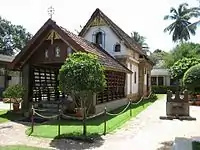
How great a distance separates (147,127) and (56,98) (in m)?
9.35

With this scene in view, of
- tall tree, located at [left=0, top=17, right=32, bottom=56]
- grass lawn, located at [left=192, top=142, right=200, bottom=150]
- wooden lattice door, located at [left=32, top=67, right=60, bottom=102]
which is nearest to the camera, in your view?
grass lawn, located at [left=192, top=142, right=200, bottom=150]

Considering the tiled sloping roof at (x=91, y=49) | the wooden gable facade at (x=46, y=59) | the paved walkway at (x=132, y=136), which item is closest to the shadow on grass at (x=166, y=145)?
the paved walkway at (x=132, y=136)

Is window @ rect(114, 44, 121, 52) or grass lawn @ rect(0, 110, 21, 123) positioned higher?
window @ rect(114, 44, 121, 52)

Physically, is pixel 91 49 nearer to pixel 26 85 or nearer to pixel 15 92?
pixel 26 85

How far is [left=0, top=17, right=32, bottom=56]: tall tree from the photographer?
65875 millimetres

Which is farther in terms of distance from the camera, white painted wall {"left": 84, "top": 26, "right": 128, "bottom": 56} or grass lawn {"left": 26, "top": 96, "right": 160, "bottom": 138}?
white painted wall {"left": 84, "top": 26, "right": 128, "bottom": 56}

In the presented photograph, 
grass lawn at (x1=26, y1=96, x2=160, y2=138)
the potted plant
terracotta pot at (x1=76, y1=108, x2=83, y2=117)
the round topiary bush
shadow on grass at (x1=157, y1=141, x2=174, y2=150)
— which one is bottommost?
shadow on grass at (x1=157, y1=141, x2=174, y2=150)

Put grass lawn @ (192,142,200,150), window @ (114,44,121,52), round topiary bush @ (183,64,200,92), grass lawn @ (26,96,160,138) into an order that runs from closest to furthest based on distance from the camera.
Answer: round topiary bush @ (183,64,200,92), grass lawn @ (192,142,200,150), grass lawn @ (26,96,160,138), window @ (114,44,121,52)

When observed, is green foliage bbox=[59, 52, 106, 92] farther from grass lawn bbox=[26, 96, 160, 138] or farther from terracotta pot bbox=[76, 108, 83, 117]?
terracotta pot bbox=[76, 108, 83, 117]

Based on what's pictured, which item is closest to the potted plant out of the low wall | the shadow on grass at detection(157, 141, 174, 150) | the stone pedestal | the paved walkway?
Answer: the paved walkway

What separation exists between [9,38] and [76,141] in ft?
195

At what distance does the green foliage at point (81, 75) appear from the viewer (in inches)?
483

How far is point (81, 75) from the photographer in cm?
1230

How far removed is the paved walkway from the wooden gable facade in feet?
13.7
